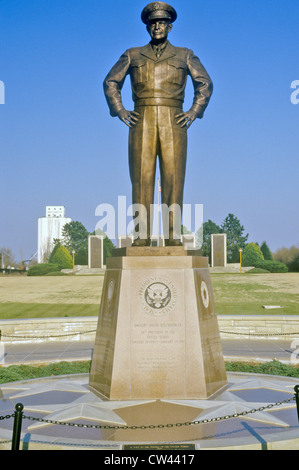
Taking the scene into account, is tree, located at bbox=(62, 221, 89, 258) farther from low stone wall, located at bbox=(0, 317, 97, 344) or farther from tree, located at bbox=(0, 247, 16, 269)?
low stone wall, located at bbox=(0, 317, 97, 344)

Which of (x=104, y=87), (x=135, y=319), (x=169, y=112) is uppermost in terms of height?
(x=104, y=87)

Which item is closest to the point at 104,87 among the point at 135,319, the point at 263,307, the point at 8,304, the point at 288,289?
the point at 135,319

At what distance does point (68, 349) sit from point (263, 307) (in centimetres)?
917

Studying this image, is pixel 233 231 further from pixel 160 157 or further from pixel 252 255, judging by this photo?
Result: pixel 160 157

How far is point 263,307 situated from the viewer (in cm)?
1928

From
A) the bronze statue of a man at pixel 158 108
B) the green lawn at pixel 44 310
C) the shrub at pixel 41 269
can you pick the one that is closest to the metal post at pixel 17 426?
the bronze statue of a man at pixel 158 108

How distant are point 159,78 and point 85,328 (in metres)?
9.11

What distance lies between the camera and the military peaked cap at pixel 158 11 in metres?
7.23

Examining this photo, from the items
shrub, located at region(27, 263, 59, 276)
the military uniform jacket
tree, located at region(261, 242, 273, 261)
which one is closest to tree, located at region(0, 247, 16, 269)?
shrub, located at region(27, 263, 59, 276)

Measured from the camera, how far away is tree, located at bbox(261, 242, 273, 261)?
6506 centimetres

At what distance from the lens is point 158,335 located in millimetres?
6582

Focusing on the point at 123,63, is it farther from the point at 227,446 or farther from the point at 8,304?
the point at 8,304

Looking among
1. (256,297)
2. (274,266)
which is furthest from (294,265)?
(256,297)

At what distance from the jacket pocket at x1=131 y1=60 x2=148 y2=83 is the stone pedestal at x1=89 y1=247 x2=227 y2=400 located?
2555 millimetres
